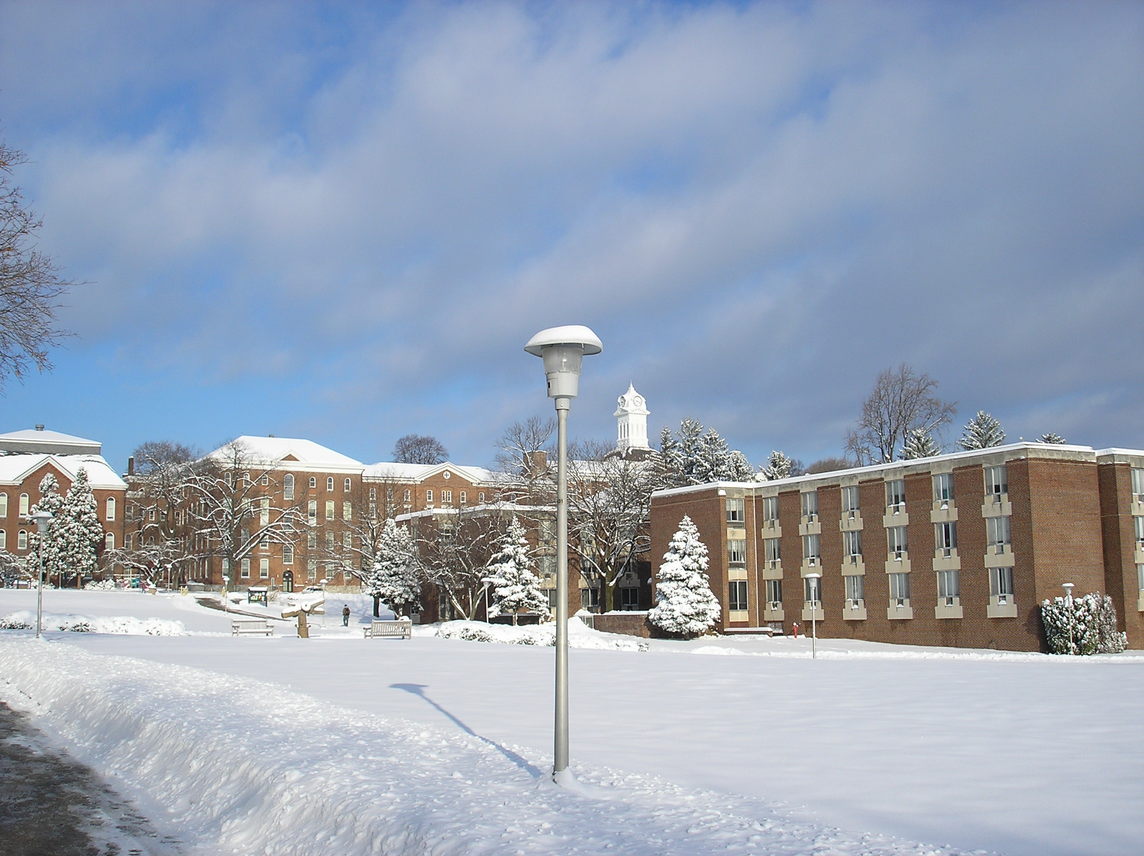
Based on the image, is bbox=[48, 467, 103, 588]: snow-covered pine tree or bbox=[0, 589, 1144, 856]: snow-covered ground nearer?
bbox=[0, 589, 1144, 856]: snow-covered ground

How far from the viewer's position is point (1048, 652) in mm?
46969

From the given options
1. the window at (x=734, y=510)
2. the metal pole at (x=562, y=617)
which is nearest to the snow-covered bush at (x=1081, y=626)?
the window at (x=734, y=510)

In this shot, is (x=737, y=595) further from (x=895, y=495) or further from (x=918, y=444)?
(x=918, y=444)

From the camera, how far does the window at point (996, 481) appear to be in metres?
50.0

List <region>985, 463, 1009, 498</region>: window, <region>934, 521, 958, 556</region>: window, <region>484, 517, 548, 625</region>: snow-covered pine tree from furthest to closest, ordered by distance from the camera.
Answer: <region>484, 517, 548, 625</region>: snow-covered pine tree < <region>934, 521, 958, 556</region>: window < <region>985, 463, 1009, 498</region>: window

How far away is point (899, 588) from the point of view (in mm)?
54688

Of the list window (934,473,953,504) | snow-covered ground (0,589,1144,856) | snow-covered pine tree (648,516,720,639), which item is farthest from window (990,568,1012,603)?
snow-covered ground (0,589,1144,856)

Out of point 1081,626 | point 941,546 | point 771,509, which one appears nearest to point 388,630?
point 771,509

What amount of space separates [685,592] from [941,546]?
46.2 feet

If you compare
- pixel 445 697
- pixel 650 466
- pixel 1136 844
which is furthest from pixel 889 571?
pixel 1136 844

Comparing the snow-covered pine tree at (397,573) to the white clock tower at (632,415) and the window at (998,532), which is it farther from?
the white clock tower at (632,415)

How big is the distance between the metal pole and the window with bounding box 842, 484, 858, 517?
49.1m

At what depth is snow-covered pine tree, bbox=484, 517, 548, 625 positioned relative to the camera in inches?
2547

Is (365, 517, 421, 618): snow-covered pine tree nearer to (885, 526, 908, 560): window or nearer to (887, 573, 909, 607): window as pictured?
(885, 526, 908, 560): window
